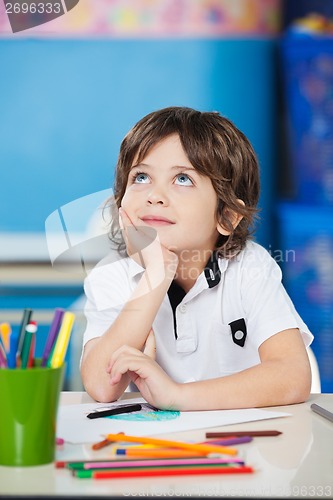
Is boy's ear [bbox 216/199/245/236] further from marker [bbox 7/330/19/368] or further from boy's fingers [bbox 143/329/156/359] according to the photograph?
marker [bbox 7/330/19/368]

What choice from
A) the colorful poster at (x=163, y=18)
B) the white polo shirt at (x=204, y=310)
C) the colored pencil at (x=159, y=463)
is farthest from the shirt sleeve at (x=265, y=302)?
the colorful poster at (x=163, y=18)

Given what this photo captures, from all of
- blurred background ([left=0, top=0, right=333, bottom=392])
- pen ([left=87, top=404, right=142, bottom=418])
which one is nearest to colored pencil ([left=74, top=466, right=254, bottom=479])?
pen ([left=87, top=404, right=142, bottom=418])

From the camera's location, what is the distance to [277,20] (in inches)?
99.2

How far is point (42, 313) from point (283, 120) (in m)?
1.84

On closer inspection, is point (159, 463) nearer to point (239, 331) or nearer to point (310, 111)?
point (239, 331)

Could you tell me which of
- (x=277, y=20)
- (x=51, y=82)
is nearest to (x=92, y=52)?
(x=51, y=82)

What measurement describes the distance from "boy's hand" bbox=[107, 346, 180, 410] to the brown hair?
0.24m

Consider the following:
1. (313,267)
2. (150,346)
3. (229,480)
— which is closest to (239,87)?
(313,267)

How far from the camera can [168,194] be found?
119 centimetres

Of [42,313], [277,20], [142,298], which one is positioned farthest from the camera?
[277,20]

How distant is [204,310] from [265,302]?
0.36 feet

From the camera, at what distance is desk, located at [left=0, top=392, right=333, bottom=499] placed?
65 centimetres

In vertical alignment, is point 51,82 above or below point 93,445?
above

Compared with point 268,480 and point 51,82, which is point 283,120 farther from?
point 268,480
